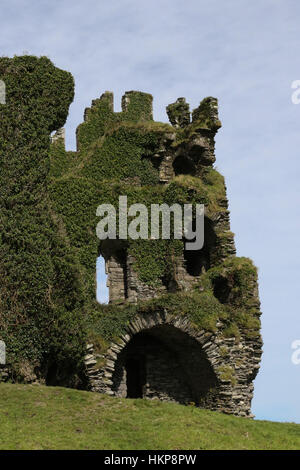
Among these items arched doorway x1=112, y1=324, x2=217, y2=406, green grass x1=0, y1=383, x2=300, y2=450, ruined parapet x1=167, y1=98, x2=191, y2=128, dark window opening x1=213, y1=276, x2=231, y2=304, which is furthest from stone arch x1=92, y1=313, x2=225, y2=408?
ruined parapet x1=167, y1=98, x2=191, y2=128

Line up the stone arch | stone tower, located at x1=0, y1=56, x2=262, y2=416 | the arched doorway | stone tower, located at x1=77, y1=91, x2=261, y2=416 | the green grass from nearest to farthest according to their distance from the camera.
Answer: the green grass
stone tower, located at x1=0, y1=56, x2=262, y2=416
the stone arch
stone tower, located at x1=77, y1=91, x2=261, y2=416
the arched doorway

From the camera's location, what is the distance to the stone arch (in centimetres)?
2886

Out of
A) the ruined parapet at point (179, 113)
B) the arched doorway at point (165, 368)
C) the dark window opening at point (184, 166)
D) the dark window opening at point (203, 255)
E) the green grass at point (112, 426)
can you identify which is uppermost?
the ruined parapet at point (179, 113)

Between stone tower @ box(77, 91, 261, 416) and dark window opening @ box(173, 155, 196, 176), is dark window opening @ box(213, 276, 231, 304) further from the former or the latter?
dark window opening @ box(173, 155, 196, 176)

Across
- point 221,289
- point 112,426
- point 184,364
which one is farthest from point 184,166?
point 112,426

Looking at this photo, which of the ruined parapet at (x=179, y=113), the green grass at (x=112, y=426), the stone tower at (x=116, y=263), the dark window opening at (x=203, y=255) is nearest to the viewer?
the green grass at (x=112, y=426)

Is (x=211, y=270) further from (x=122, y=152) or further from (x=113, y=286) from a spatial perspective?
(x=122, y=152)

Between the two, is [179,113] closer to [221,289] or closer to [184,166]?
[184,166]

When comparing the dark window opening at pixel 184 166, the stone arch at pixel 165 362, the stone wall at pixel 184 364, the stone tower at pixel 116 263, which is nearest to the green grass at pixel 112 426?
the stone tower at pixel 116 263

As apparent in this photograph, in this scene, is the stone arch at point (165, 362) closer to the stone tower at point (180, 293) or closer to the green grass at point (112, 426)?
the stone tower at point (180, 293)

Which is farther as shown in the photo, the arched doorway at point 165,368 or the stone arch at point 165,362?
the arched doorway at point 165,368

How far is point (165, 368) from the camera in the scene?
1233 inches

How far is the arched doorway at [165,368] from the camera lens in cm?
3005
